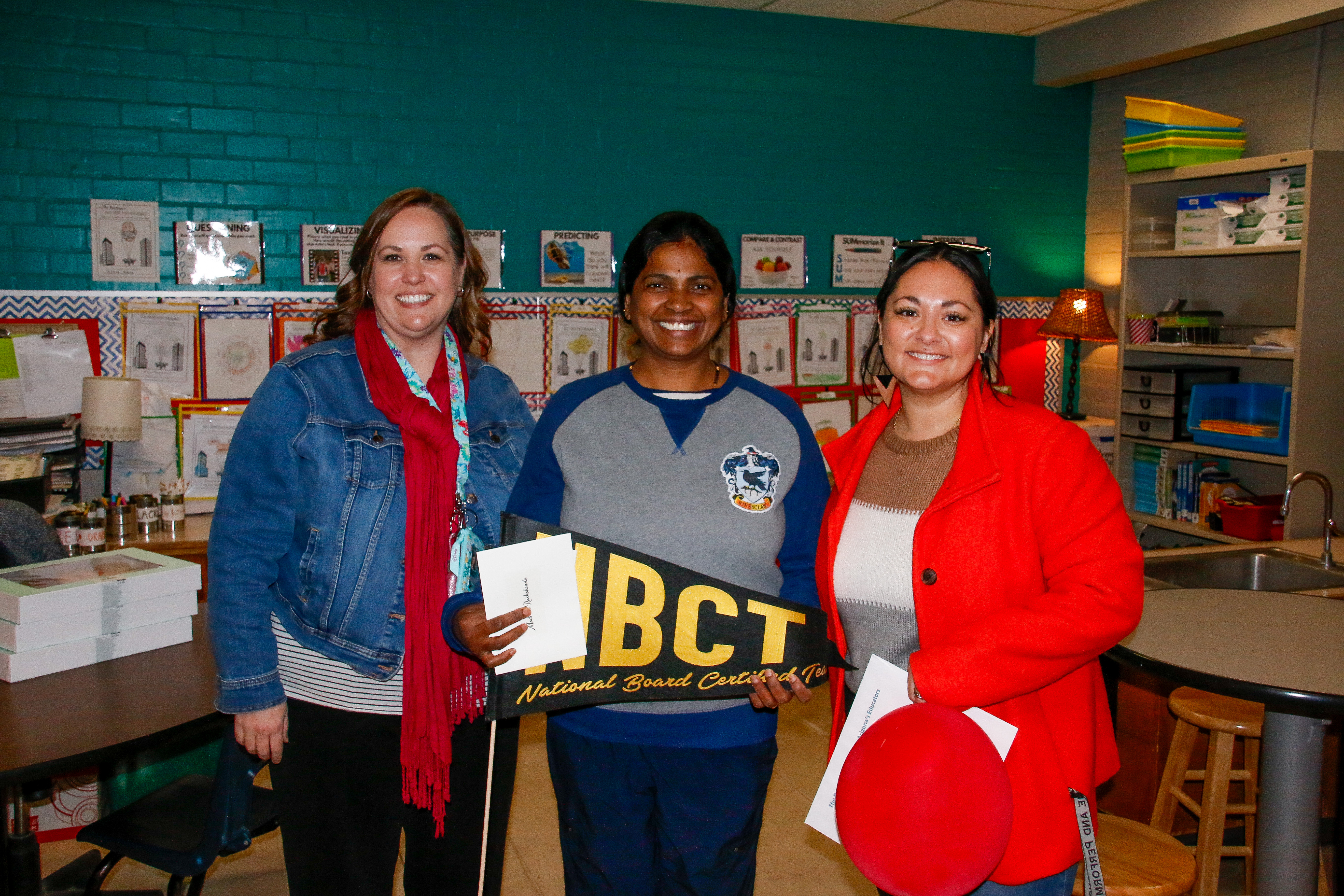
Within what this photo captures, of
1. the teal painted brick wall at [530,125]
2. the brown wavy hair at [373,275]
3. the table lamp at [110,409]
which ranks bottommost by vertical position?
the table lamp at [110,409]

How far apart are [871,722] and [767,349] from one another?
358 centimetres

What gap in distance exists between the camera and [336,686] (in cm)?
180

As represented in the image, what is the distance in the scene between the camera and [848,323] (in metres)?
5.23

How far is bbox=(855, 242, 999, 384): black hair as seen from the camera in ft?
5.60

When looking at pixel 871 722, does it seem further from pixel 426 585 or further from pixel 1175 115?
pixel 1175 115

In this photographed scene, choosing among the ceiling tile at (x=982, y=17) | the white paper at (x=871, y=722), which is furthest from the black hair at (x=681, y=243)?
the ceiling tile at (x=982, y=17)

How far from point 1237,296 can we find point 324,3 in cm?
449

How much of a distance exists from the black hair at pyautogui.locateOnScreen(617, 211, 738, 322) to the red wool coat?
22.0 inches

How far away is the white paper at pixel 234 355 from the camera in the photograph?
4.27m

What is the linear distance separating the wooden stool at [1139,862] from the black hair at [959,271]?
1.03m

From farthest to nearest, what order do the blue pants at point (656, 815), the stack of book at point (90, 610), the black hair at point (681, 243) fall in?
the stack of book at point (90, 610) < the black hair at point (681, 243) < the blue pants at point (656, 815)

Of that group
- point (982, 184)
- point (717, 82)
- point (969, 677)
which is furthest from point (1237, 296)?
point (969, 677)

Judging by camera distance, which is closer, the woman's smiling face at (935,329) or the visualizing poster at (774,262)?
the woman's smiling face at (935,329)

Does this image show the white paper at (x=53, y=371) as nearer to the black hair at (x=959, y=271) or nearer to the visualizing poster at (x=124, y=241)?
the visualizing poster at (x=124, y=241)
